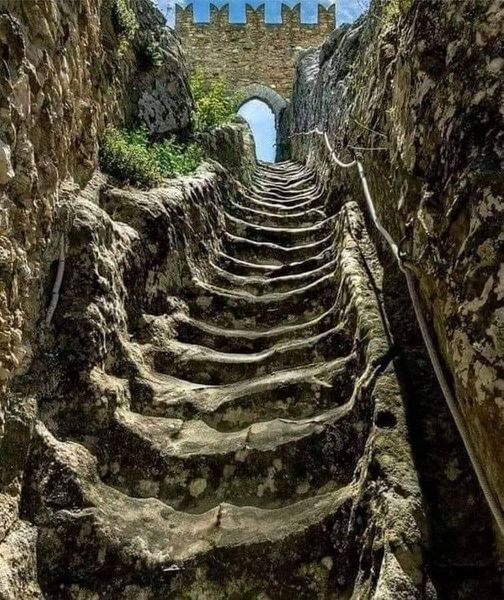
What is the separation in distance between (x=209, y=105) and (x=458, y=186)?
522cm

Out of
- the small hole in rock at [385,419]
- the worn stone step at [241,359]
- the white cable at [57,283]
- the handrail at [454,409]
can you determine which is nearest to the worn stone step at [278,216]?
the worn stone step at [241,359]

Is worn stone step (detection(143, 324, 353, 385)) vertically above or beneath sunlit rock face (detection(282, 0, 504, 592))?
beneath

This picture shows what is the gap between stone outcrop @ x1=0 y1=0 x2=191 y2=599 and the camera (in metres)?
2.03

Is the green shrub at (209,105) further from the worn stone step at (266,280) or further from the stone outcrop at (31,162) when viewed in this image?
the stone outcrop at (31,162)

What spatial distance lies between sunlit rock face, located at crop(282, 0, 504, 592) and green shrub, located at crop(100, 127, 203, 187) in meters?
1.61

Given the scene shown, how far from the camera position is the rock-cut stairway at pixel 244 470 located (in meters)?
1.89

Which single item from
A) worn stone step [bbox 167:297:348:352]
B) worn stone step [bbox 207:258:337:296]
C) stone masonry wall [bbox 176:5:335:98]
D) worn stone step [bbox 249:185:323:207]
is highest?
stone masonry wall [bbox 176:5:335:98]

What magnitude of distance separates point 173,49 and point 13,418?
15.1 feet

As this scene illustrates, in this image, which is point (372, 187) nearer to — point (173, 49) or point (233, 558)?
point (233, 558)

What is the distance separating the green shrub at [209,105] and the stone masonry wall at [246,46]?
849 cm

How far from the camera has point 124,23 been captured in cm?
432

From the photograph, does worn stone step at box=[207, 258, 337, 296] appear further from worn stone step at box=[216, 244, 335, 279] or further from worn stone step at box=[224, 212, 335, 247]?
worn stone step at box=[224, 212, 335, 247]

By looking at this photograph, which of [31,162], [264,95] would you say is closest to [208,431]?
[31,162]

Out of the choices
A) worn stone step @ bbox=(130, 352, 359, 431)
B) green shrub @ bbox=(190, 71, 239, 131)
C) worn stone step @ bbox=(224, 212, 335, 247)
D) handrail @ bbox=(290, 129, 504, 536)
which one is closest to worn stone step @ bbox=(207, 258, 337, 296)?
worn stone step @ bbox=(224, 212, 335, 247)
